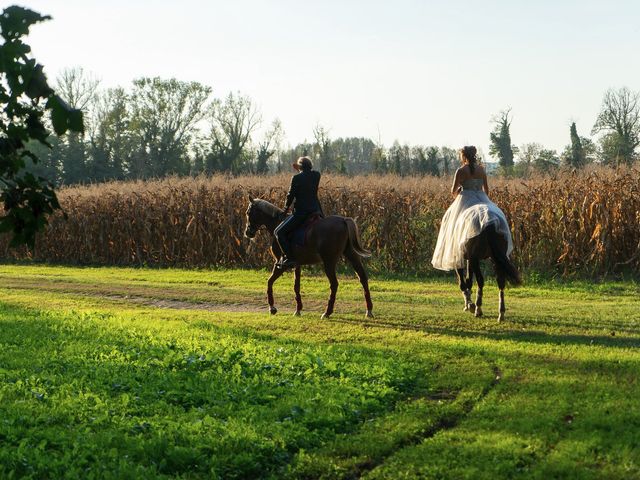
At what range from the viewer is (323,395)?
8.37 meters

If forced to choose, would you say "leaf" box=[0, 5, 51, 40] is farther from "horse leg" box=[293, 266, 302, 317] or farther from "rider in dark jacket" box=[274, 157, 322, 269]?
"horse leg" box=[293, 266, 302, 317]

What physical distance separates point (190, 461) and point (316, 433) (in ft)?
3.94

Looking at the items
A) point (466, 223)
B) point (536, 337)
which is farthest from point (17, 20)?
point (466, 223)

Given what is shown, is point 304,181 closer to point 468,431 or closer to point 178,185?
point 468,431

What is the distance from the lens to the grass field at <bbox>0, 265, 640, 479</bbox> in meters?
6.51

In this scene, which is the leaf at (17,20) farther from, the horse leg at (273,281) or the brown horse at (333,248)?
the horse leg at (273,281)

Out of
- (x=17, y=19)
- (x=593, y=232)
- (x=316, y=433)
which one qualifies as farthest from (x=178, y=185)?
(x=17, y=19)

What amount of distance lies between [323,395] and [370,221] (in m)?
16.8

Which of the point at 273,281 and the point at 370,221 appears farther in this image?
the point at 370,221

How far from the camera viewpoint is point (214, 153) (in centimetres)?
6200

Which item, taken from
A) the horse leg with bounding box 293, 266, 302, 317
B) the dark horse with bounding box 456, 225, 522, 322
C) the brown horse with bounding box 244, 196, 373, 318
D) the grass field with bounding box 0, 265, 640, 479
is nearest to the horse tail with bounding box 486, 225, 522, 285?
the dark horse with bounding box 456, 225, 522, 322

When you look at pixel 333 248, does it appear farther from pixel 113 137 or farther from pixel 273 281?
pixel 113 137

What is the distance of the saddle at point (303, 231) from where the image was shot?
14414 millimetres

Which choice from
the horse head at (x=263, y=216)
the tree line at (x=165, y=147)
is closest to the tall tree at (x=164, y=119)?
the tree line at (x=165, y=147)
